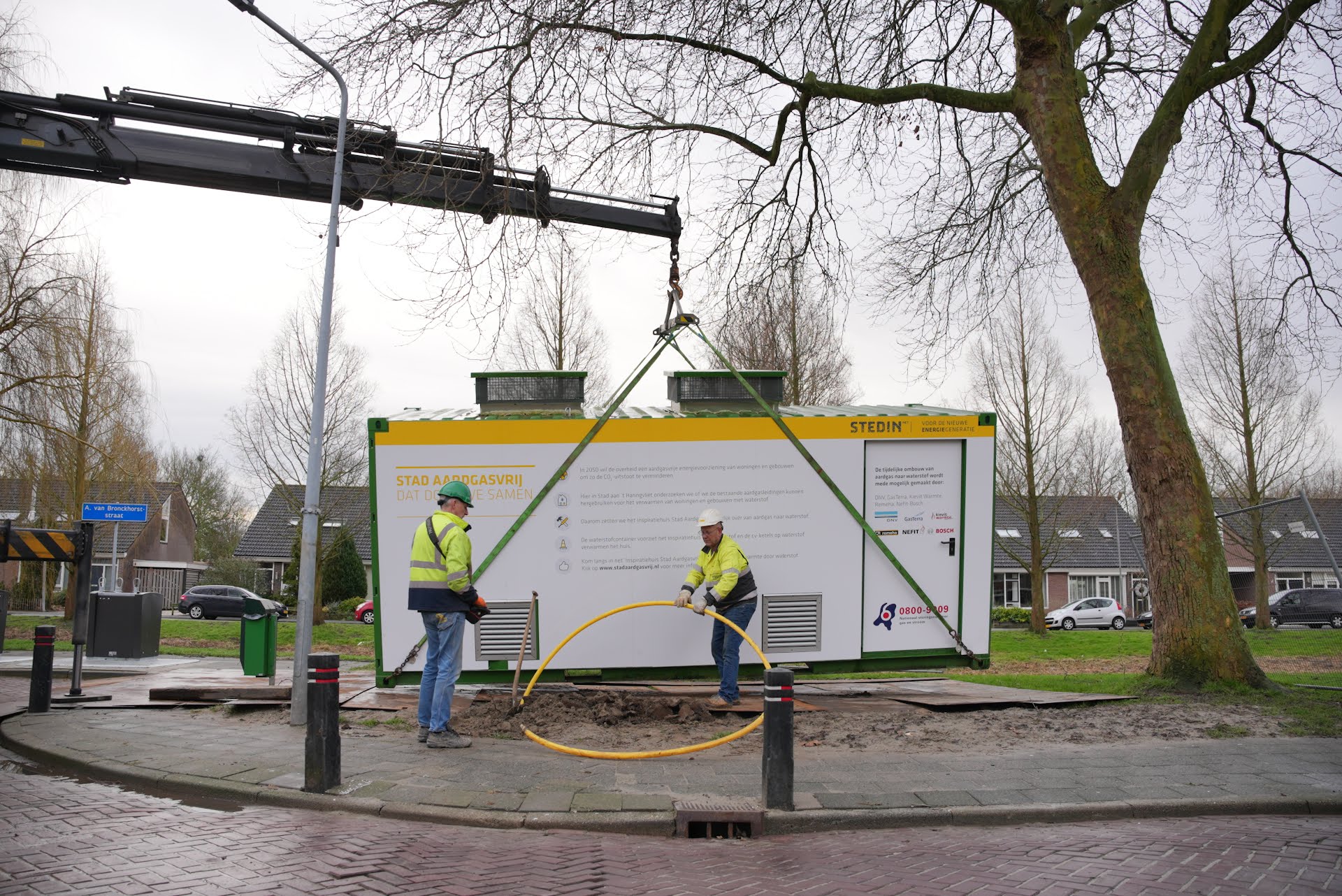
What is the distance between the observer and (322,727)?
6.02 m

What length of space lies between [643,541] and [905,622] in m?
2.69

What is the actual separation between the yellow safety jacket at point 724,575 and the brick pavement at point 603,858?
9.46 feet

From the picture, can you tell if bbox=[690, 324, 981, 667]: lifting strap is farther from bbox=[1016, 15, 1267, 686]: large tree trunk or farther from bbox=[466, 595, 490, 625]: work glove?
bbox=[466, 595, 490, 625]: work glove

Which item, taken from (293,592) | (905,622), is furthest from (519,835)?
(293,592)

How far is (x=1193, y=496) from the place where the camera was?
9461 mm

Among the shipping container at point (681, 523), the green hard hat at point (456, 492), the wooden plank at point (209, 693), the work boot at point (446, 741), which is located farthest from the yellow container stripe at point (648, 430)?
the wooden plank at point (209, 693)

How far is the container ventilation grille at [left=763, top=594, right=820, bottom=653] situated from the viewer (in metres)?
8.87

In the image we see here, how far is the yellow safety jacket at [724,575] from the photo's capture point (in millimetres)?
8148

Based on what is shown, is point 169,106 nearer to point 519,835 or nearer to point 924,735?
point 519,835

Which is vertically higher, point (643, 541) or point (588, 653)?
point (643, 541)

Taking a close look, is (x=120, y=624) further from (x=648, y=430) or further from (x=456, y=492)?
(x=648, y=430)

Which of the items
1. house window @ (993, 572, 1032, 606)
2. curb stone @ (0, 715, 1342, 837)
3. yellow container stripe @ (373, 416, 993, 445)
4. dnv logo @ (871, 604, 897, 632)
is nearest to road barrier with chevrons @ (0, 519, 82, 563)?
yellow container stripe @ (373, 416, 993, 445)

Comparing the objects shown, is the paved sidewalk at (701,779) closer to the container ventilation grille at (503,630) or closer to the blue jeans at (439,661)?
the blue jeans at (439,661)

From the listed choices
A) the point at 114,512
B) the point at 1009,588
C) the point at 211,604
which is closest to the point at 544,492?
the point at 114,512
